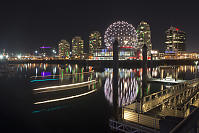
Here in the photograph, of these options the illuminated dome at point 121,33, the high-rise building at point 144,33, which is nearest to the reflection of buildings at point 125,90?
the illuminated dome at point 121,33

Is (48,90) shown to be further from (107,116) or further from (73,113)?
(107,116)

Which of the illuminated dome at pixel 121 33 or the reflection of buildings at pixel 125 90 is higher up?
the illuminated dome at pixel 121 33

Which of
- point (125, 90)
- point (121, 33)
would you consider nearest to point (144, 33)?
point (121, 33)

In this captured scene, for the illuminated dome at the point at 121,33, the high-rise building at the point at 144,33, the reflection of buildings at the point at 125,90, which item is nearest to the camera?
the reflection of buildings at the point at 125,90

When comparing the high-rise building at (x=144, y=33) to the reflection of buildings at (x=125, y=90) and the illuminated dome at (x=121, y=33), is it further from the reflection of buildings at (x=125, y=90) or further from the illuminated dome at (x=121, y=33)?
the reflection of buildings at (x=125, y=90)

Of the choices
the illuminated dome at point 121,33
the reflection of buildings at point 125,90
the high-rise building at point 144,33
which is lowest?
the reflection of buildings at point 125,90

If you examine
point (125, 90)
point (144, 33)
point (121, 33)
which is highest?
point (144, 33)

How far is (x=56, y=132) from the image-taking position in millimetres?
13367

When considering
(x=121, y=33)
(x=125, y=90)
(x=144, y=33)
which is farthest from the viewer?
(x=144, y=33)

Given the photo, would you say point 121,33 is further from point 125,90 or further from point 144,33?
point 144,33

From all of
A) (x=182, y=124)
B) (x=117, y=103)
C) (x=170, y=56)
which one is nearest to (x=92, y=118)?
(x=117, y=103)

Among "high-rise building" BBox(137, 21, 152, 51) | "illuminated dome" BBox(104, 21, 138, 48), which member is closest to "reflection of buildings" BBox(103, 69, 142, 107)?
"illuminated dome" BBox(104, 21, 138, 48)

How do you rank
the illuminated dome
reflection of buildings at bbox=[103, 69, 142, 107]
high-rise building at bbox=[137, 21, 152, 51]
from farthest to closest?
high-rise building at bbox=[137, 21, 152, 51] < the illuminated dome < reflection of buildings at bbox=[103, 69, 142, 107]

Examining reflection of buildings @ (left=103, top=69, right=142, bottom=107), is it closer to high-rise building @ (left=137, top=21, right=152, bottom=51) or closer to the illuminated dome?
the illuminated dome
